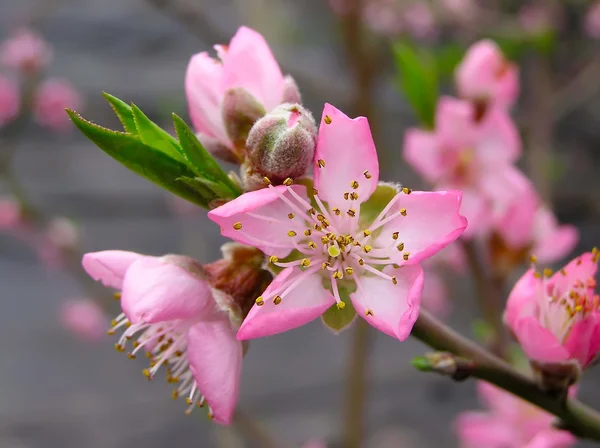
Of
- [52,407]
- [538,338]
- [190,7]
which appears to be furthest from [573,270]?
[52,407]

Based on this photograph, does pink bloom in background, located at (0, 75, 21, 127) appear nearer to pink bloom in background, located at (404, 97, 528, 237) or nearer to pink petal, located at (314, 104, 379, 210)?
pink bloom in background, located at (404, 97, 528, 237)

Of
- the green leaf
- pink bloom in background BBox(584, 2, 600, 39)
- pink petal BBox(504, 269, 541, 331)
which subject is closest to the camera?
pink petal BBox(504, 269, 541, 331)

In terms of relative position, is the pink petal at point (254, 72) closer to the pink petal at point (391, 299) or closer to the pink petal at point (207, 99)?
the pink petal at point (207, 99)

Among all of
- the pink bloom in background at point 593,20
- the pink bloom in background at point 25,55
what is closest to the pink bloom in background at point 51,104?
the pink bloom in background at point 25,55

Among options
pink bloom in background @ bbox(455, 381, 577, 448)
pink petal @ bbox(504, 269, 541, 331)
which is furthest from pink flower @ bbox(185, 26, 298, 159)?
pink bloom in background @ bbox(455, 381, 577, 448)

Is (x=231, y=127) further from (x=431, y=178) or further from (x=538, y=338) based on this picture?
(x=431, y=178)

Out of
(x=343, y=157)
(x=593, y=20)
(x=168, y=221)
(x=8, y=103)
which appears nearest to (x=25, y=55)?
(x=8, y=103)
